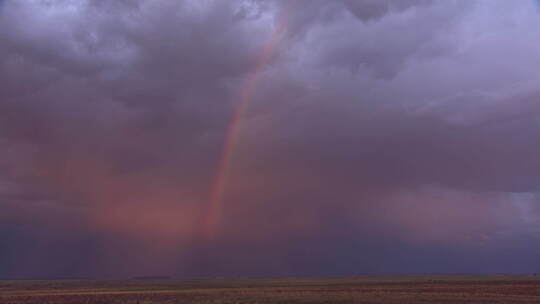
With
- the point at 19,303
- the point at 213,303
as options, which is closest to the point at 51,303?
the point at 19,303

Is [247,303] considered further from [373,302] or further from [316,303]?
[373,302]

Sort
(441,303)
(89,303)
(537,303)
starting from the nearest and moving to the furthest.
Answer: (537,303), (441,303), (89,303)

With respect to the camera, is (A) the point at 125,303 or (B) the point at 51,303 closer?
(A) the point at 125,303

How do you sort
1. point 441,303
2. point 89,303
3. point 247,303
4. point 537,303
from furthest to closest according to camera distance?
1. point 89,303
2. point 247,303
3. point 441,303
4. point 537,303

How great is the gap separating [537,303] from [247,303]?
33807 millimetres

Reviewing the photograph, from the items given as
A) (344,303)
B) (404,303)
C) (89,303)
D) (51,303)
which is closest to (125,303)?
(89,303)

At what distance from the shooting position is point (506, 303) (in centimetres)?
5841

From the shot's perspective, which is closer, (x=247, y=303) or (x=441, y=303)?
(x=441, y=303)

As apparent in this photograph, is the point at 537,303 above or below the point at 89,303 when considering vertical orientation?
below

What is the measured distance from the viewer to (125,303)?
7044 cm

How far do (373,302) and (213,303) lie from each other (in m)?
20.4

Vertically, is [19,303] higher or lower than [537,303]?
higher

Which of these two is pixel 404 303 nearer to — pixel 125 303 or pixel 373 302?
pixel 373 302

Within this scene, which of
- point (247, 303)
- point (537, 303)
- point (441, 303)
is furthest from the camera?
point (247, 303)
